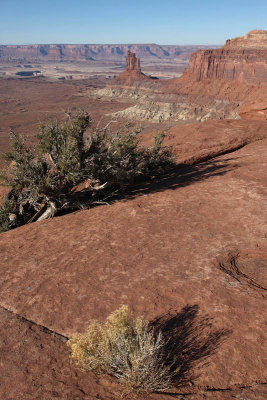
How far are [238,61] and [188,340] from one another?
74.9m

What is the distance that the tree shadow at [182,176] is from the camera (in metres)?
10.4

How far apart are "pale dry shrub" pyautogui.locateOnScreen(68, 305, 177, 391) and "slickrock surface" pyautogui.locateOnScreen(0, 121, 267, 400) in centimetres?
21

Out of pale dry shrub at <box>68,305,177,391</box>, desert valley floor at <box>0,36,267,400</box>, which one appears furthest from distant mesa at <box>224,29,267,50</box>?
pale dry shrub at <box>68,305,177,391</box>

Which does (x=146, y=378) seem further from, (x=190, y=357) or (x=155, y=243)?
(x=155, y=243)

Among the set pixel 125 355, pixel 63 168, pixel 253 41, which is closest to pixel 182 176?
pixel 63 168

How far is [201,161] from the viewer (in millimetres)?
13500

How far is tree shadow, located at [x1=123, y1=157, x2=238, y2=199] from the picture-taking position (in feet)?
34.0

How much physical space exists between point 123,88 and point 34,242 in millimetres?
97315

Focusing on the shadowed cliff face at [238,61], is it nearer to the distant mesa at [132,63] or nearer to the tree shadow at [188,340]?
the distant mesa at [132,63]

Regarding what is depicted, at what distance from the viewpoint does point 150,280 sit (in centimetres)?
554

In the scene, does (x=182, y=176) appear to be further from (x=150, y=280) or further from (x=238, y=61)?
(x=238, y=61)

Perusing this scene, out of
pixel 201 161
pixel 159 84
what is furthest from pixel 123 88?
pixel 201 161

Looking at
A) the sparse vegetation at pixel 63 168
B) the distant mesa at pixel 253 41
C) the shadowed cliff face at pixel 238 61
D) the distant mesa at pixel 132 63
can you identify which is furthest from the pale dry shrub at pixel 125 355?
the distant mesa at pixel 132 63

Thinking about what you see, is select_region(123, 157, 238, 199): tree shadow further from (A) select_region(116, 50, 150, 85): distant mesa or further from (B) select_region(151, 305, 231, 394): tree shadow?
(A) select_region(116, 50, 150, 85): distant mesa
